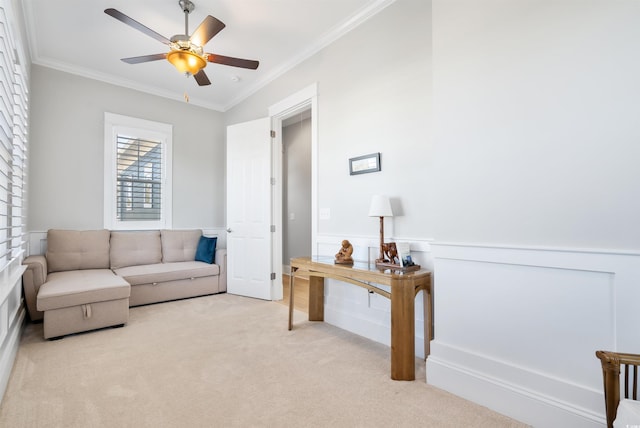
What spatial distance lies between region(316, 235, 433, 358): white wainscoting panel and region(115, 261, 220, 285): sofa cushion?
182 cm

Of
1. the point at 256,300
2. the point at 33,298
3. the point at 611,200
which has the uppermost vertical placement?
the point at 611,200

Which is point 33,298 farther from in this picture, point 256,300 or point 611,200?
point 611,200

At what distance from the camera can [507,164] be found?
1617 millimetres

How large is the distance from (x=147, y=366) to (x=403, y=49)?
10.3ft

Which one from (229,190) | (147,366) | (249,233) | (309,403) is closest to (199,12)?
(229,190)

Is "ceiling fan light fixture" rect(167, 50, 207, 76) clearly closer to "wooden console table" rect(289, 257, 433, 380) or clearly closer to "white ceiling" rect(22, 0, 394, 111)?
"white ceiling" rect(22, 0, 394, 111)

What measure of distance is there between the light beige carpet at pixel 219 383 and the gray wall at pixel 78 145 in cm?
162

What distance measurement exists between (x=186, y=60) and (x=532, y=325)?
307 centimetres

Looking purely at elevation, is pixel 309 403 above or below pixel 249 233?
below

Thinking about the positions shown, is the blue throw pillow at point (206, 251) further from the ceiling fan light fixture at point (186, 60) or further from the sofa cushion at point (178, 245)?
the ceiling fan light fixture at point (186, 60)

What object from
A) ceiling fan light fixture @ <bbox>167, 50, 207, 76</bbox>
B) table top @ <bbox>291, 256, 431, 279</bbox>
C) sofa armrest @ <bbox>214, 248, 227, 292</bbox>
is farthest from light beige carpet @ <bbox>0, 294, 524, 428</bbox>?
ceiling fan light fixture @ <bbox>167, 50, 207, 76</bbox>

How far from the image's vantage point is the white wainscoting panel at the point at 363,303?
2.33m

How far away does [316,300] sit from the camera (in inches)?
124

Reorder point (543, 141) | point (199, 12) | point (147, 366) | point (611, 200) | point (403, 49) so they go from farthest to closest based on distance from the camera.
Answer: point (199, 12)
point (403, 49)
point (147, 366)
point (543, 141)
point (611, 200)
